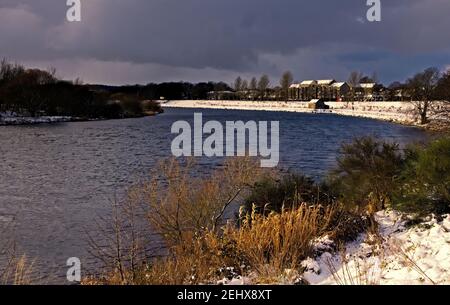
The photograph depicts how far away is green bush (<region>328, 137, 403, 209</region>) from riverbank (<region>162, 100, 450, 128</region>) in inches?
1950

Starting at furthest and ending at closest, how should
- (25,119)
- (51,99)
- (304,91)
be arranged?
(304,91), (51,99), (25,119)

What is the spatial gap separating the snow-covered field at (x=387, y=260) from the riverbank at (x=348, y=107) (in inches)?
2138

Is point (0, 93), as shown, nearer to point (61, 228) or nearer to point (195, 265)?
point (61, 228)

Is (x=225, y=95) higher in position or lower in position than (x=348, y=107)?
higher

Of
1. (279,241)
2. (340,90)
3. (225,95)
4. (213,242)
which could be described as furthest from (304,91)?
(213,242)

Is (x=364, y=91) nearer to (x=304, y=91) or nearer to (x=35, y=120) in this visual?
(x=304, y=91)

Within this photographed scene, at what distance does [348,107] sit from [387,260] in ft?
380

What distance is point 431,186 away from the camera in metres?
9.09

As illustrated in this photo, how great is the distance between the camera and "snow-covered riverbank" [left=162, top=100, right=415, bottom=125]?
3080 inches

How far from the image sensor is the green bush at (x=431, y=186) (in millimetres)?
8914

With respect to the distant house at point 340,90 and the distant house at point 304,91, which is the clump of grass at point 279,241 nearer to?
the distant house at point 340,90

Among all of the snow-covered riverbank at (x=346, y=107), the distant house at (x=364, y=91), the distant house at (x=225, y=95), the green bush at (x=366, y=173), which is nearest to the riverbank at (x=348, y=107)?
the snow-covered riverbank at (x=346, y=107)

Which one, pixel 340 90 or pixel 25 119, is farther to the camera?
pixel 340 90
